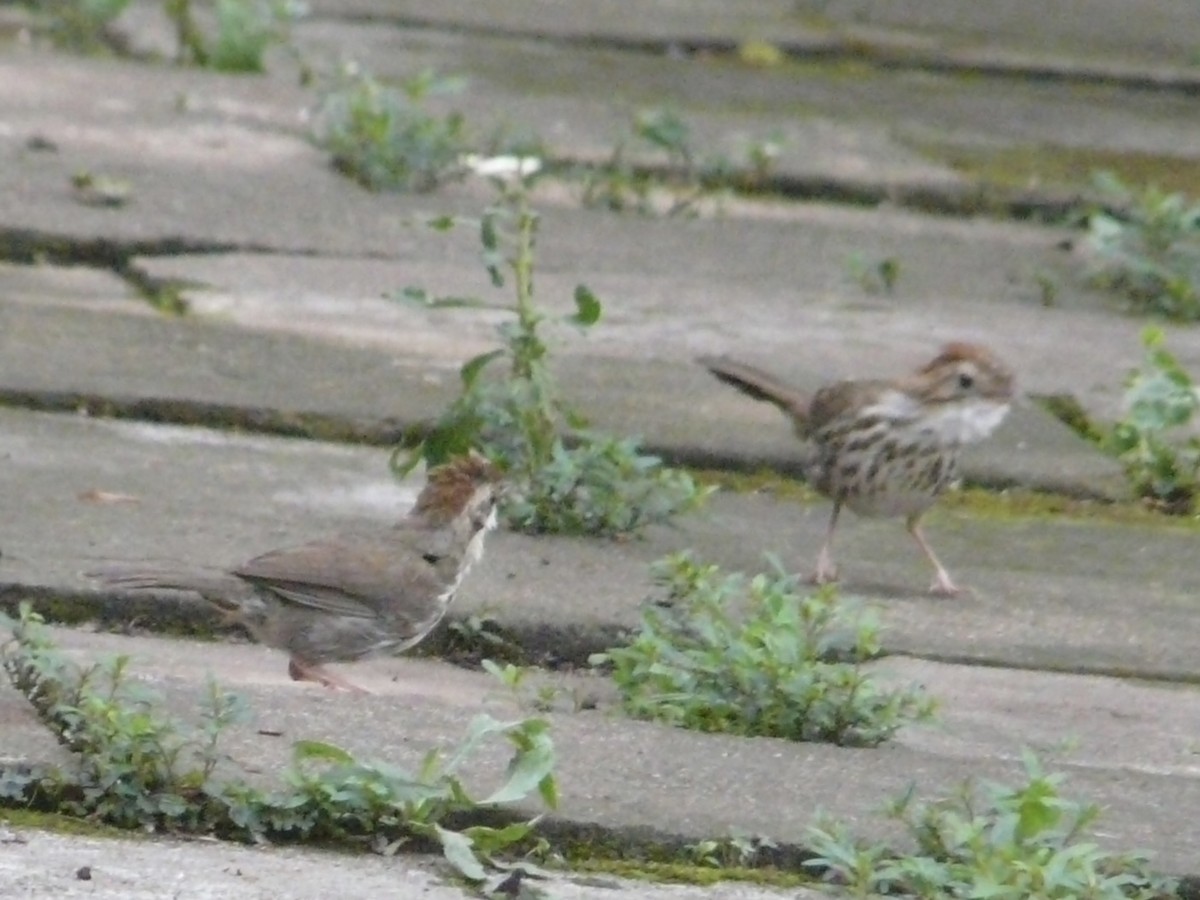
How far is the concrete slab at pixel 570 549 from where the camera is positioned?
17.0 ft

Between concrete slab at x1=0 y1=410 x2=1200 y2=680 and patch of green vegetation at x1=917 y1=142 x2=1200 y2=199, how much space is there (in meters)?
3.55

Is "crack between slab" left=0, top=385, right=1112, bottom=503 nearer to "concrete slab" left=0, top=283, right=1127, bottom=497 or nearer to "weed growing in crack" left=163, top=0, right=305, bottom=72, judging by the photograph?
"concrete slab" left=0, top=283, right=1127, bottom=497

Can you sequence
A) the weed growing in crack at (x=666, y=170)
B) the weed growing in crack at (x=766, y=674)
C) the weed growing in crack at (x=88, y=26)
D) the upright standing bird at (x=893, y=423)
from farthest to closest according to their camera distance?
the weed growing in crack at (x=88, y=26) < the weed growing in crack at (x=666, y=170) < the upright standing bird at (x=893, y=423) < the weed growing in crack at (x=766, y=674)

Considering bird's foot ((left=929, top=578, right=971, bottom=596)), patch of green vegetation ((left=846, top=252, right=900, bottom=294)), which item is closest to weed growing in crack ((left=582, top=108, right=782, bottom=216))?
patch of green vegetation ((left=846, top=252, right=900, bottom=294))

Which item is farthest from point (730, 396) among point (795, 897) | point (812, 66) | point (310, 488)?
point (812, 66)

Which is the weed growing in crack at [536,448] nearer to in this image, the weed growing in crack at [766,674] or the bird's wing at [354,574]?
the bird's wing at [354,574]

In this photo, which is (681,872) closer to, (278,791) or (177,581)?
(278,791)

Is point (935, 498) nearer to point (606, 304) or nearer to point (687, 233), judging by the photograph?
point (606, 304)

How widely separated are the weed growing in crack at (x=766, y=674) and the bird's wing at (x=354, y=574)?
0.46 m

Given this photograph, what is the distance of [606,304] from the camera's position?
25.3ft

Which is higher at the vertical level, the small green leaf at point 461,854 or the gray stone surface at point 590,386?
the small green leaf at point 461,854

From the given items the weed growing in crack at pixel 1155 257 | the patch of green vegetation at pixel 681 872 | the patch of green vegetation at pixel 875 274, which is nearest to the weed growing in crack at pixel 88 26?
the patch of green vegetation at pixel 875 274

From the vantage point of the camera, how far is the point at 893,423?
6.45 m

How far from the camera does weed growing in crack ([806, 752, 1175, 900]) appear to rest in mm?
3652
